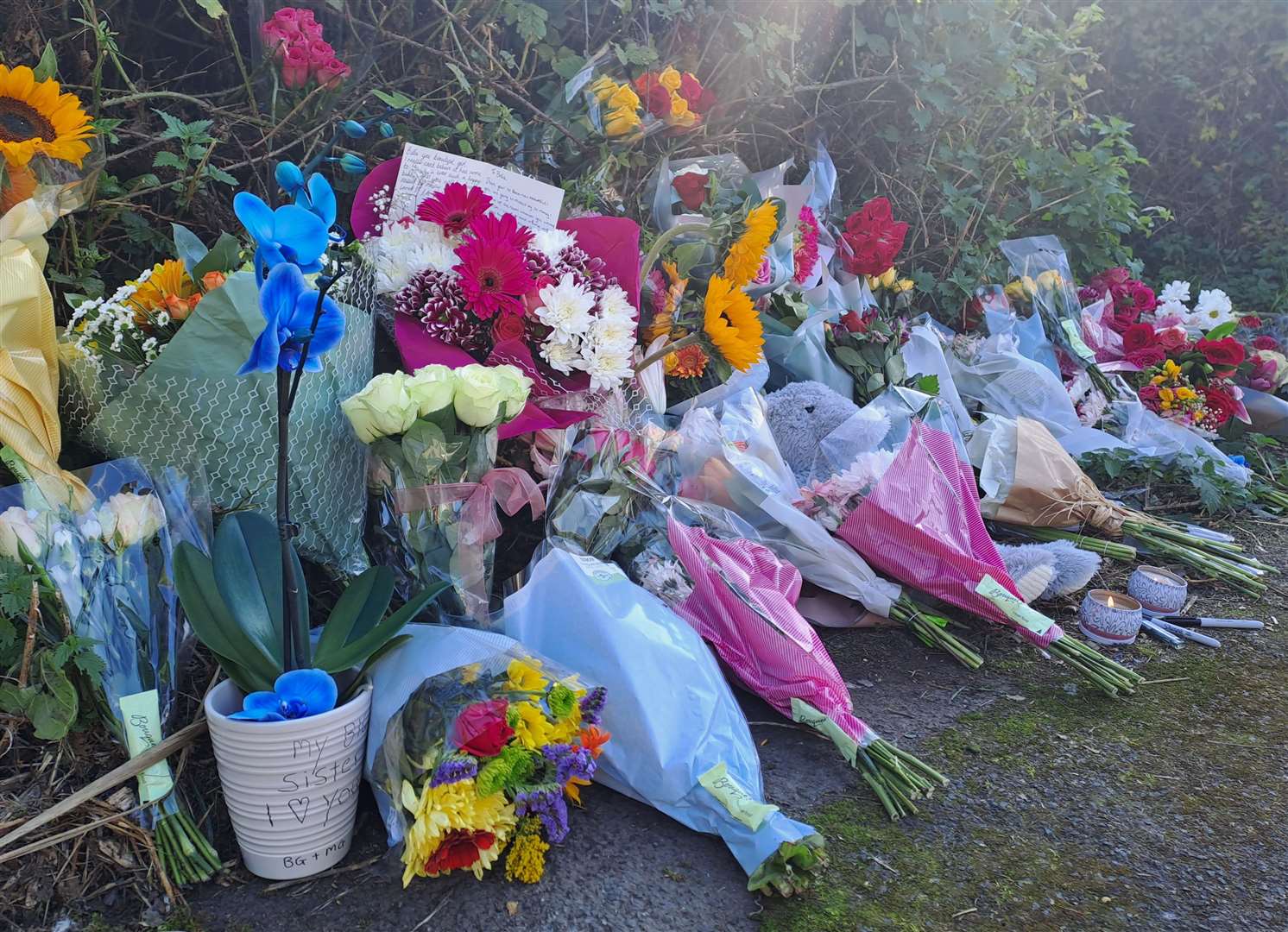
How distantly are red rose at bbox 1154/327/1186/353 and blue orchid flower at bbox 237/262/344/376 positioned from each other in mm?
3601

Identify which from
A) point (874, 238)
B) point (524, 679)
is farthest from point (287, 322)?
point (874, 238)

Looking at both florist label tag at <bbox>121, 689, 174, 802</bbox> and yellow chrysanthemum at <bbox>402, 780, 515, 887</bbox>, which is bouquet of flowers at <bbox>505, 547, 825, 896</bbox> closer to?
yellow chrysanthemum at <bbox>402, 780, 515, 887</bbox>

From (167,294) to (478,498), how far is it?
0.67 meters

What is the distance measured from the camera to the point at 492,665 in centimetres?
144

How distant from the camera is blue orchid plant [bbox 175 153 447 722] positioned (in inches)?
44.1

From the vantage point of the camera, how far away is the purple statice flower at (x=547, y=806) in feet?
4.39

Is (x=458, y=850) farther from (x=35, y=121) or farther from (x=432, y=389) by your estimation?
(x=35, y=121)

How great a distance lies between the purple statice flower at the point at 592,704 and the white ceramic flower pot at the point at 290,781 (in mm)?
328

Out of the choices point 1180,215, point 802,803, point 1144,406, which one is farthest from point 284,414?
point 1180,215

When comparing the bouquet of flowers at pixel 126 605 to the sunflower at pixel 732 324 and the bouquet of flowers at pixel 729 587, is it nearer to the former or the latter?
the bouquet of flowers at pixel 729 587

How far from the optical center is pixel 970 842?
4.97ft

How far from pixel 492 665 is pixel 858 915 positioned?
65 centimetres

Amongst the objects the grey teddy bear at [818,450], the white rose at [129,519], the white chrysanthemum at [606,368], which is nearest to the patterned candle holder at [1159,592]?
the grey teddy bear at [818,450]

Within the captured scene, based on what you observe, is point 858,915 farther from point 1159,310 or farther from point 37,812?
point 1159,310
